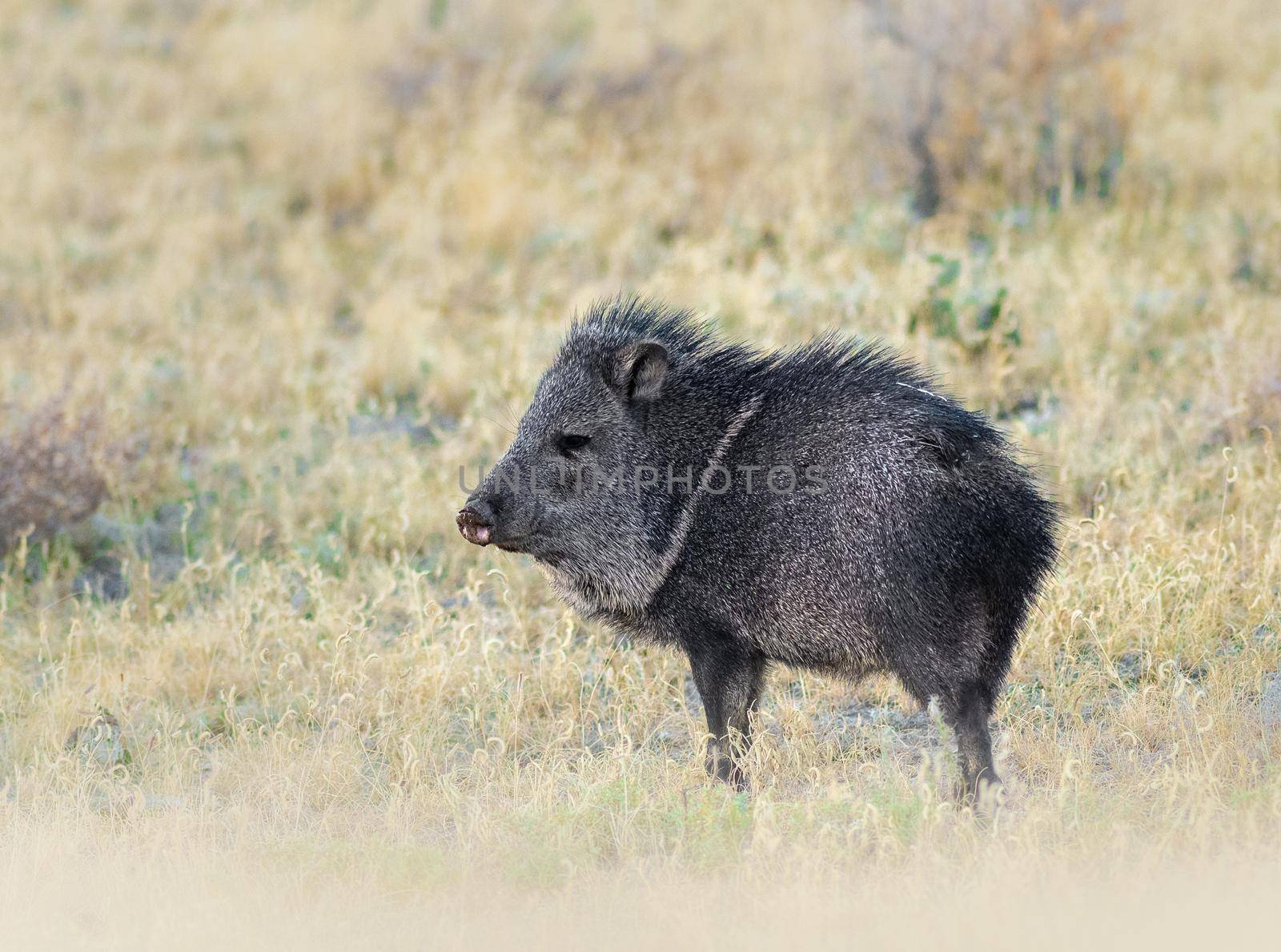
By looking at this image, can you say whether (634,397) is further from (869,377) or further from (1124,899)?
(1124,899)

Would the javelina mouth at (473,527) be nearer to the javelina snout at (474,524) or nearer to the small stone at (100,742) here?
the javelina snout at (474,524)

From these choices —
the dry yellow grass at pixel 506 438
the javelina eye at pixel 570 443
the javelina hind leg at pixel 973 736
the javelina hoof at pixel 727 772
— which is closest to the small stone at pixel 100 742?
the dry yellow grass at pixel 506 438

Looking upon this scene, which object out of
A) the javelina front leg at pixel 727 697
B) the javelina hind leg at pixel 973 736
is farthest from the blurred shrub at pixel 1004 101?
the javelina hind leg at pixel 973 736

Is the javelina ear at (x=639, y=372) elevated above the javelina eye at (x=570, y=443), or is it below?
above

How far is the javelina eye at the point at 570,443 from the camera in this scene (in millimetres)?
4699

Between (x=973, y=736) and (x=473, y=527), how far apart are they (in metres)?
1.52

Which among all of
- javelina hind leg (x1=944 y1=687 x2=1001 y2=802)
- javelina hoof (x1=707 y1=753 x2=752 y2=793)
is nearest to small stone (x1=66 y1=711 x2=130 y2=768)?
javelina hoof (x1=707 y1=753 x2=752 y2=793)

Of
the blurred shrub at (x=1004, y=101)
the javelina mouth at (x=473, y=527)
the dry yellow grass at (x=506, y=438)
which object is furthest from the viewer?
the blurred shrub at (x=1004, y=101)

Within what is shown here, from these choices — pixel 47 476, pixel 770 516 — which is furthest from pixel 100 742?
pixel 770 516

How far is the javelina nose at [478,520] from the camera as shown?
442 cm

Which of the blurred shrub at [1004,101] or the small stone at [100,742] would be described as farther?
the blurred shrub at [1004,101]

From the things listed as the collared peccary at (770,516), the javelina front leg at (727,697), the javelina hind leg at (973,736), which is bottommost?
the javelina front leg at (727,697)

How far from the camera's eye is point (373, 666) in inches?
219

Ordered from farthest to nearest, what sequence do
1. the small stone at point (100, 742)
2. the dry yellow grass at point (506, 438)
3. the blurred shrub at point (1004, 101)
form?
the blurred shrub at point (1004, 101) → the small stone at point (100, 742) → the dry yellow grass at point (506, 438)
